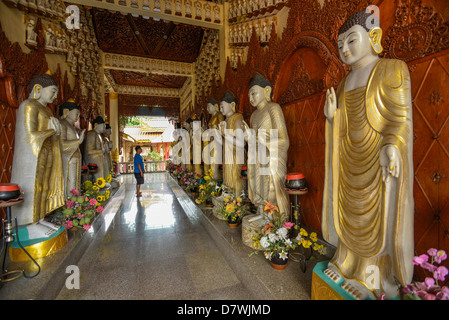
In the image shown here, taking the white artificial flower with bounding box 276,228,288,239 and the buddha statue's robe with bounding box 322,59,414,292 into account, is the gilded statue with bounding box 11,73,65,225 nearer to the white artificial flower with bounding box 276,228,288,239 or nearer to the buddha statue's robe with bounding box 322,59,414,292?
the white artificial flower with bounding box 276,228,288,239

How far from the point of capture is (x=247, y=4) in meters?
5.03

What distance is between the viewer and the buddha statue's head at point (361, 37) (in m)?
1.47

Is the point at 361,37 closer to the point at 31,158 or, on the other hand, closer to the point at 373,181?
the point at 373,181

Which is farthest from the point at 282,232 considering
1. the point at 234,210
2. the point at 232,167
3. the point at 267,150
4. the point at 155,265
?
the point at 232,167

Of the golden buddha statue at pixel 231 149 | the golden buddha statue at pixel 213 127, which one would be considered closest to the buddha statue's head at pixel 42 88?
the golden buddha statue at pixel 231 149

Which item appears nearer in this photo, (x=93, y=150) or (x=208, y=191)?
(x=208, y=191)

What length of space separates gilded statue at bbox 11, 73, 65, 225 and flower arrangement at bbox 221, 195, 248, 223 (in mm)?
2401

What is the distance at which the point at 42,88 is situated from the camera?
260cm

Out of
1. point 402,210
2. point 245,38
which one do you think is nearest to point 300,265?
point 402,210

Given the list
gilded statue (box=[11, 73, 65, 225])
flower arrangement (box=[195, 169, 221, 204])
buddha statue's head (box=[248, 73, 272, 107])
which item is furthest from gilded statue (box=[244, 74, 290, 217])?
gilded statue (box=[11, 73, 65, 225])

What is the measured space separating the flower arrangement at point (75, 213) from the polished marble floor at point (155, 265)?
1.42 ft

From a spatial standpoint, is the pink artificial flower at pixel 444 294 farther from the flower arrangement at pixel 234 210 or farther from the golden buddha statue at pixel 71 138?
the golden buddha statue at pixel 71 138

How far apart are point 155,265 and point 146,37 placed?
8214mm

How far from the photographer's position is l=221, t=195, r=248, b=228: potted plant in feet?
10.6
